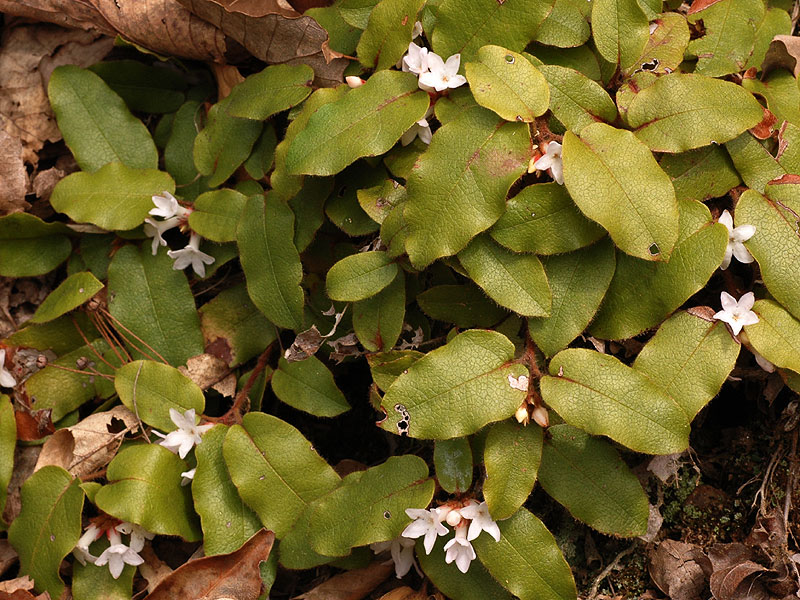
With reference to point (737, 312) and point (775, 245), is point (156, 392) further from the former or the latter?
point (775, 245)

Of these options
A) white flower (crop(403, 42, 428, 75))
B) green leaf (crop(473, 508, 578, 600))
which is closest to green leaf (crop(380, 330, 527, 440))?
green leaf (crop(473, 508, 578, 600))

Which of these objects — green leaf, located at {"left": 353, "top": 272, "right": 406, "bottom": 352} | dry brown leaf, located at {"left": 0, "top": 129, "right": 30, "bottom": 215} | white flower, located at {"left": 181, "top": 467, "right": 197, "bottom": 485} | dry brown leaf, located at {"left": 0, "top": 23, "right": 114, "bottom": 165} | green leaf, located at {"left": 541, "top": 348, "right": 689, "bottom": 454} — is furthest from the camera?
dry brown leaf, located at {"left": 0, "top": 23, "right": 114, "bottom": 165}

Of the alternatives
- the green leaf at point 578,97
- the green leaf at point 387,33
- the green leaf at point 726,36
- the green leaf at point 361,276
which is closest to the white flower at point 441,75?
the green leaf at point 387,33

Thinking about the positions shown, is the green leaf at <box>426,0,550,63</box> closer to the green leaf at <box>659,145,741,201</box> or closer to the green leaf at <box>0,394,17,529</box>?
the green leaf at <box>659,145,741,201</box>

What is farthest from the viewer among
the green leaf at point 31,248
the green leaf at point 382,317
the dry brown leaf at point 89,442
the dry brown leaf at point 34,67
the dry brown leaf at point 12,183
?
the dry brown leaf at point 34,67

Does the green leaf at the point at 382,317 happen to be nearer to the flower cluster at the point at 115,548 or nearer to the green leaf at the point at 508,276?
the green leaf at the point at 508,276

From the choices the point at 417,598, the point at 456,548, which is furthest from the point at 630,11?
the point at 417,598

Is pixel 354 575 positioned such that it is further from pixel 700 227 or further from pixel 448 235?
pixel 700 227

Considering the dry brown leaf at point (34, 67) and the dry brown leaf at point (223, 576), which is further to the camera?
the dry brown leaf at point (34, 67)
